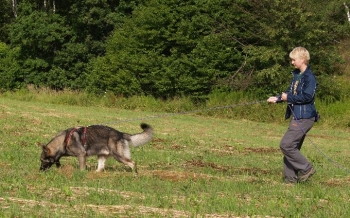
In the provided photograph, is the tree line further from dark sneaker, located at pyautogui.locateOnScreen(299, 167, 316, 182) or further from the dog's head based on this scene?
the dog's head

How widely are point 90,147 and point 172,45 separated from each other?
2922 cm

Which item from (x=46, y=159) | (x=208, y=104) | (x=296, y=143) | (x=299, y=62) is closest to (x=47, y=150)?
(x=46, y=159)

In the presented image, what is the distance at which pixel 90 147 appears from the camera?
36.0 ft

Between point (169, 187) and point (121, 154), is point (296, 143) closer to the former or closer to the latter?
point (169, 187)

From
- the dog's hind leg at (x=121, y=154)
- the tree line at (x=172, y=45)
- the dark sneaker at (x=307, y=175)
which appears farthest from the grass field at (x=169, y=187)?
the tree line at (x=172, y=45)

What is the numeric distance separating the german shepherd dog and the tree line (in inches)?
925

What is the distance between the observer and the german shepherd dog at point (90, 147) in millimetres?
10914

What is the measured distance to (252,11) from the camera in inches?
1462

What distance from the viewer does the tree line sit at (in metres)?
34.3

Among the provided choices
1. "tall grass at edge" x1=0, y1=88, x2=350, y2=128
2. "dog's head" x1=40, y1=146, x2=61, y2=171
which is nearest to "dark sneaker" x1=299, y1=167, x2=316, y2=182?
"dog's head" x1=40, y1=146, x2=61, y2=171

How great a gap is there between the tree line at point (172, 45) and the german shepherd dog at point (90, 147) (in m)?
23.5

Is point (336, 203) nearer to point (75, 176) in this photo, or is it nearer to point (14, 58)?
point (75, 176)

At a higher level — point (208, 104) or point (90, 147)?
point (90, 147)

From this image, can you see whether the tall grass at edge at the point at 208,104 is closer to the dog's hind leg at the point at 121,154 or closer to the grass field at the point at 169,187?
the grass field at the point at 169,187
